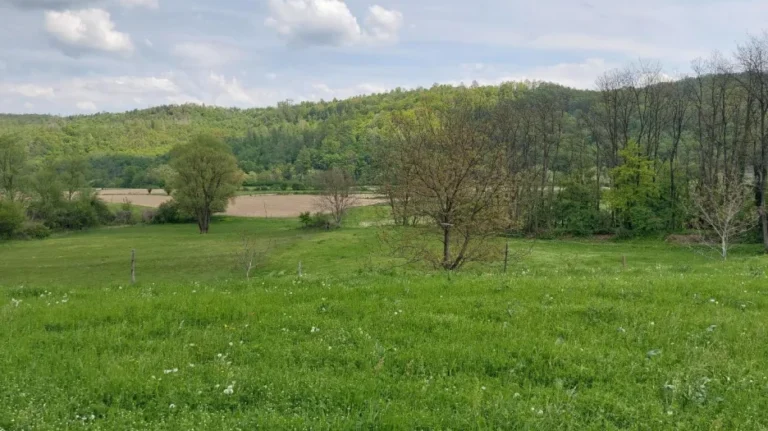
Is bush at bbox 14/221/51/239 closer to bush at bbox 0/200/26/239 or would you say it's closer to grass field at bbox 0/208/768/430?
bush at bbox 0/200/26/239

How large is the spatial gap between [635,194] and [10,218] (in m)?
82.7

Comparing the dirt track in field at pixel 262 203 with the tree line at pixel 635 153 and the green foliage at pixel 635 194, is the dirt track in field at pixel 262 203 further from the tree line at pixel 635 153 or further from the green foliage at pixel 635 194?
the green foliage at pixel 635 194

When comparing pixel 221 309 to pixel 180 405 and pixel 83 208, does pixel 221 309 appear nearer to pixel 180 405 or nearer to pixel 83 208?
pixel 180 405

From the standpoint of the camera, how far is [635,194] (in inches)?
2301

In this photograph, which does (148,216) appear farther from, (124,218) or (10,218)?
(10,218)

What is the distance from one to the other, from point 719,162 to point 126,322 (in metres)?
66.7

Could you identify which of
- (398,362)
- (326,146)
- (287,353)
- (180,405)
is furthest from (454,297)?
(326,146)

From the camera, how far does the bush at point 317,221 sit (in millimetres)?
76537

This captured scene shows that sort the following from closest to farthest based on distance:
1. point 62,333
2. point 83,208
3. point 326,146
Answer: point 62,333 → point 83,208 → point 326,146

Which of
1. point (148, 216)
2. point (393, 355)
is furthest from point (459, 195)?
point (148, 216)

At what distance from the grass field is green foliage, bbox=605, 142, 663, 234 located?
5182 cm

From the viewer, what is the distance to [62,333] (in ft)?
24.1

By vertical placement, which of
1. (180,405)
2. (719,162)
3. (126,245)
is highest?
(719,162)

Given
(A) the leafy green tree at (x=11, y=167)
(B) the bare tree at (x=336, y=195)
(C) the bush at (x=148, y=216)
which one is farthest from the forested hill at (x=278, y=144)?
(A) the leafy green tree at (x=11, y=167)
